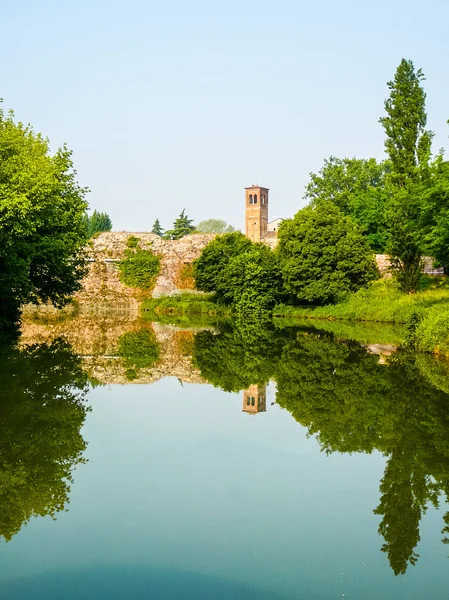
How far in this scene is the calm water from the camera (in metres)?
5.97

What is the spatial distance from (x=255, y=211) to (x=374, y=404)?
9984 centimetres

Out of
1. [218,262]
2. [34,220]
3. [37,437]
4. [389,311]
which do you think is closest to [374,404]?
[37,437]

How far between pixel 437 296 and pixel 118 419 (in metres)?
30.1

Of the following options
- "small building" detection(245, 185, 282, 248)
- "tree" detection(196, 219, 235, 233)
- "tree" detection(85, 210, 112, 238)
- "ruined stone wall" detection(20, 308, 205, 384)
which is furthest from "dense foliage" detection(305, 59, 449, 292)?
"tree" detection(196, 219, 235, 233)

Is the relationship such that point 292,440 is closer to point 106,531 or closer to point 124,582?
point 106,531

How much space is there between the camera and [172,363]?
22109 mm

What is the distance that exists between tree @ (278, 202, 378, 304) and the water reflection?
1461 centimetres

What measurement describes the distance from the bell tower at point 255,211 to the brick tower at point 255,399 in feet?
314

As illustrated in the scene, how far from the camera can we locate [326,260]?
48469mm

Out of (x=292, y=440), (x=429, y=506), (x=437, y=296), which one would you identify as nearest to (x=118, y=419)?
(x=292, y=440)

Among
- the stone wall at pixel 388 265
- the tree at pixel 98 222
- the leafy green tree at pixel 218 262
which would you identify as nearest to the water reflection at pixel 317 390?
the stone wall at pixel 388 265

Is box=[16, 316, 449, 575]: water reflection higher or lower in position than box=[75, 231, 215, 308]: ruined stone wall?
lower

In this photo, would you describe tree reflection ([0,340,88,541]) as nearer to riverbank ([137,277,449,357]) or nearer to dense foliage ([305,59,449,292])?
riverbank ([137,277,449,357])

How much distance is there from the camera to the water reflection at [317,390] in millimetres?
8254
